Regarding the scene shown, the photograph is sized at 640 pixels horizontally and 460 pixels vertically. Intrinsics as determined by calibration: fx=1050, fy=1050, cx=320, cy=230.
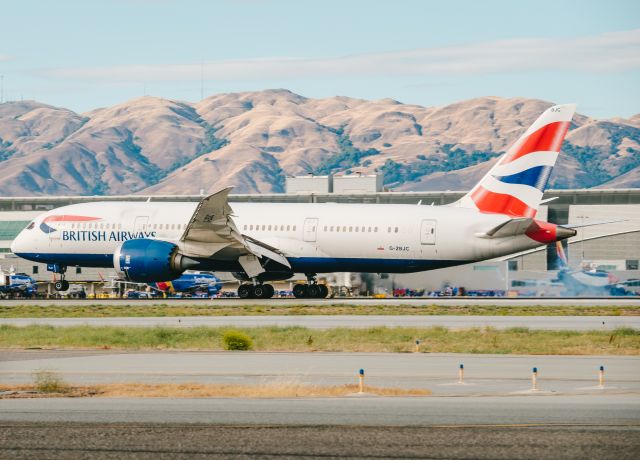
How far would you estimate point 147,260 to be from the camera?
2137 inches

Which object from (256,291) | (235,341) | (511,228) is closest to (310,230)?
(256,291)

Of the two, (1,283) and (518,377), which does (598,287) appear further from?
(518,377)

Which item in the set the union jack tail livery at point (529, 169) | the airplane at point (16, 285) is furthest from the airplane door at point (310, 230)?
the airplane at point (16, 285)

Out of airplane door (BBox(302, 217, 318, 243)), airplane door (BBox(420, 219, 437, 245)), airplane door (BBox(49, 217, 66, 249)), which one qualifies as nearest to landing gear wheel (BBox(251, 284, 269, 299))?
airplane door (BBox(302, 217, 318, 243))

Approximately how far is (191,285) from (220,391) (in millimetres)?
59699

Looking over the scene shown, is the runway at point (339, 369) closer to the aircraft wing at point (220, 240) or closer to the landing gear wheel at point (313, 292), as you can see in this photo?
the aircraft wing at point (220, 240)

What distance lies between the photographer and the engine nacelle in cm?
5431

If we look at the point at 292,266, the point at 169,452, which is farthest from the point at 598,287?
the point at 169,452

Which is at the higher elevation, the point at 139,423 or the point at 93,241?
the point at 93,241

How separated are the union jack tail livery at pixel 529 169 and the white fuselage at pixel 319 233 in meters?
1.11

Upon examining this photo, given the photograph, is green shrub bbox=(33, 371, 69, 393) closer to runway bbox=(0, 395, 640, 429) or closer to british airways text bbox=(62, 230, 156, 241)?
runway bbox=(0, 395, 640, 429)

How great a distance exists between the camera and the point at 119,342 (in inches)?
1398

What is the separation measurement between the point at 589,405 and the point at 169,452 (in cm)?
870

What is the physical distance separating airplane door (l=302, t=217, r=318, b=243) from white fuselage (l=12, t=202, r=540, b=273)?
54mm
